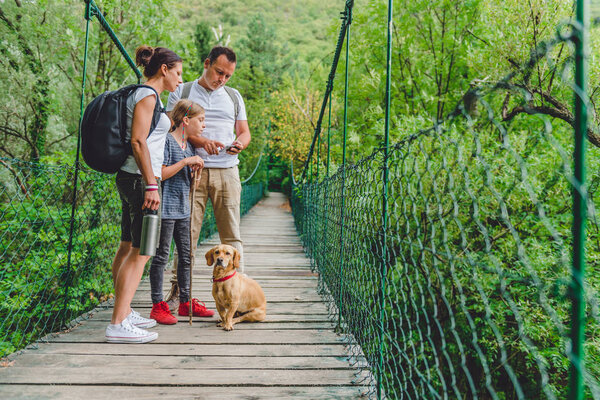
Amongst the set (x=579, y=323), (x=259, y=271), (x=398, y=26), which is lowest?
(x=259, y=271)

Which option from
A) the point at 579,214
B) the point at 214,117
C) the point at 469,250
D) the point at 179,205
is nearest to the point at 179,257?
the point at 179,205

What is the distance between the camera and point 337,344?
6.78ft

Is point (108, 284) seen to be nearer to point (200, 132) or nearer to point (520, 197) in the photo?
point (200, 132)

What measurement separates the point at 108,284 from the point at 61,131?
4847 millimetres

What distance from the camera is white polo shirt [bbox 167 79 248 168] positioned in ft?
8.17

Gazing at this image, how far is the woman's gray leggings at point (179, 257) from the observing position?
88.2 inches

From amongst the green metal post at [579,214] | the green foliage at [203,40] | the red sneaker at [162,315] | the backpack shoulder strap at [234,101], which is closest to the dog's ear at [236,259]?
the red sneaker at [162,315]

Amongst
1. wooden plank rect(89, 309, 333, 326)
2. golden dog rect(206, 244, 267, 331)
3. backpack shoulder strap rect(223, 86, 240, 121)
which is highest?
backpack shoulder strap rect(223, 86, 240, 121)

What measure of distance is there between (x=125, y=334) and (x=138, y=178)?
30.3 inches

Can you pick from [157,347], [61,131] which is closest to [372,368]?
[157,347]

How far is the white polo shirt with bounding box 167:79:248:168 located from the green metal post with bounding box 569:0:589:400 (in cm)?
214

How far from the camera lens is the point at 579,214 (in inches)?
20.9

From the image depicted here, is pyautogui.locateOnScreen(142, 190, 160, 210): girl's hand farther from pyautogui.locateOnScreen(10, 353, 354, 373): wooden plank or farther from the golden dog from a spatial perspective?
pyautogui.locateOnScreen(10, 353, 354, 373): wooden plank

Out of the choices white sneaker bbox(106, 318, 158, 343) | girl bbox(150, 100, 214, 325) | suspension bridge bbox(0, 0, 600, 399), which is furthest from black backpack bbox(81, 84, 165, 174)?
white sneaker bbox(106, 318, 158, 343)
